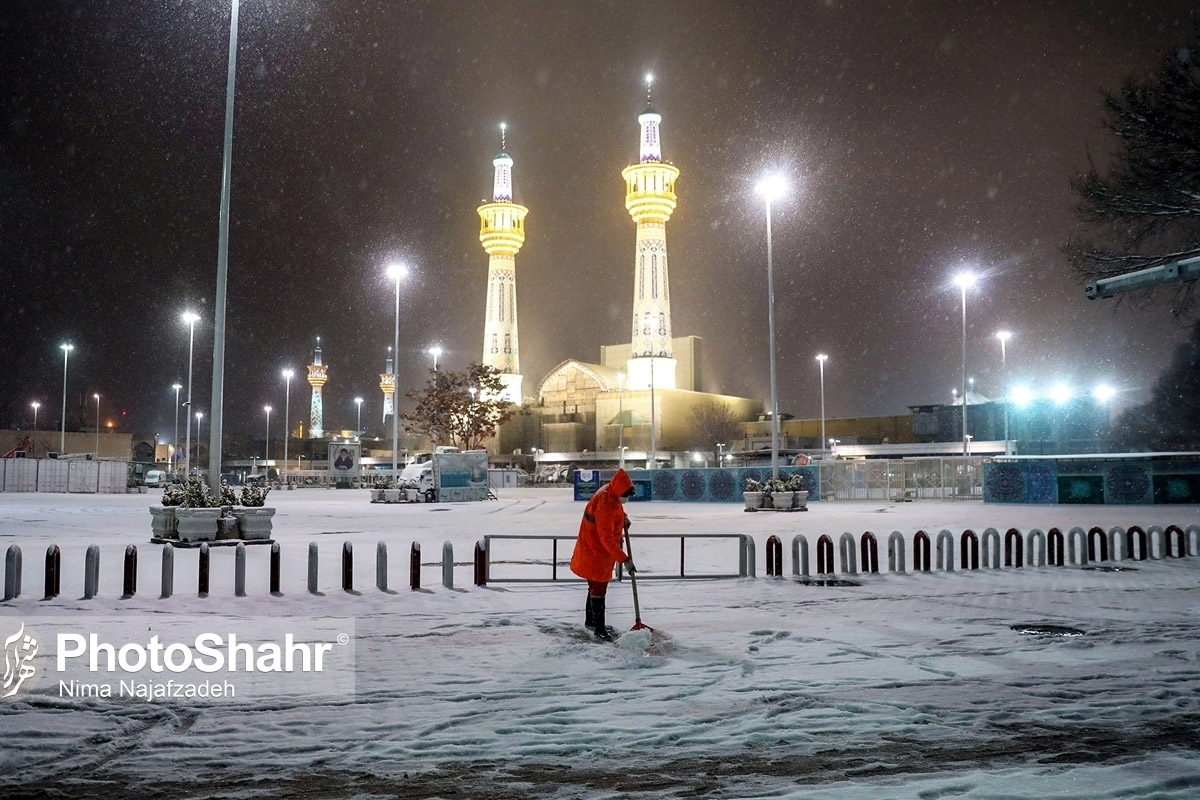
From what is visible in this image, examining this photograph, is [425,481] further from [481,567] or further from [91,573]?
[91,573]

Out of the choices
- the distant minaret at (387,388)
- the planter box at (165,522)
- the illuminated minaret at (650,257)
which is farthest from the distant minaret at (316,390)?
the planter box at (165,522)

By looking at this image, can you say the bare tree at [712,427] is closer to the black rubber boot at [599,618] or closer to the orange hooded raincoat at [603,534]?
the black rubber boot at [599,618]

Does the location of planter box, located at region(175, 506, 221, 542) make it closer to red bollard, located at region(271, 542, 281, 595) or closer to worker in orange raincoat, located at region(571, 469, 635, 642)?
red bollard, located at region(271, 542, 281, 595)

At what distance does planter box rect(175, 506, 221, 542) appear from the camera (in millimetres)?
18641

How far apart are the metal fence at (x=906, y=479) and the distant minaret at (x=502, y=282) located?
237 ft

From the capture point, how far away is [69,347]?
70312mm

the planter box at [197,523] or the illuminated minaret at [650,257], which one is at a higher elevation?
the illuminated minaret at [650,257]

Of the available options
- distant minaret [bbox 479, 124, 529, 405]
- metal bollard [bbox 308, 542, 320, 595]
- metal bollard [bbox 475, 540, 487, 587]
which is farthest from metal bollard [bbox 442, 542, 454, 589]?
distant minaret [bbox 479, 124, 529, 405]

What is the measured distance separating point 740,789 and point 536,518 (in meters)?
26.0

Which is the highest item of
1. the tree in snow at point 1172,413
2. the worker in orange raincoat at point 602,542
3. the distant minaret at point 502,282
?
the distant minaret at point 502,282

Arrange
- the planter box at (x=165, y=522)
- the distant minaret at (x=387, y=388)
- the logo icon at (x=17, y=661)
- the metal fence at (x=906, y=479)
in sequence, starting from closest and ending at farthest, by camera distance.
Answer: the logo icon at (x=17, y=661) < the planter box at (x=165, y=522) < the metal fence at (x=906, y=479) < the distant minaret at (x=387, y=388)

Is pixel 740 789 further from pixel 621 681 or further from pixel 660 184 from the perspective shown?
pixel 660 184

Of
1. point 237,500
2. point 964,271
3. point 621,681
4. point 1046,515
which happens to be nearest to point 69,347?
point 237,500

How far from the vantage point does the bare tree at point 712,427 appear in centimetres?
9888
